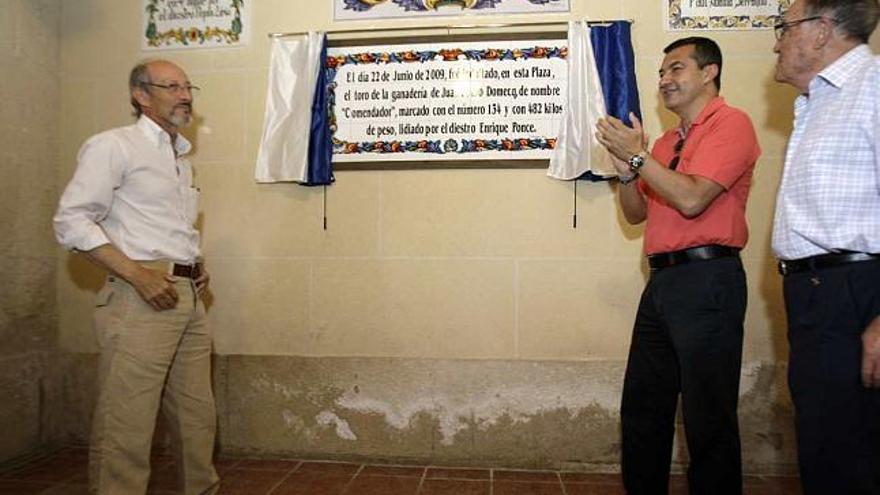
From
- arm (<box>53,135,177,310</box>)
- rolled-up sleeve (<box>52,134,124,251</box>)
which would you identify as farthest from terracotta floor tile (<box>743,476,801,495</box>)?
rolled-up sleeve (<box>52,134,124,251</box>)

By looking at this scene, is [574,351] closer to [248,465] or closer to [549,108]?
[549,108]

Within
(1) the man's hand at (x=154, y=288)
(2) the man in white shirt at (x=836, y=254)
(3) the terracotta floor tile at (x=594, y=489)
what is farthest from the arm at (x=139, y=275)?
(2) the man in white shirt at (x=836, y=254)

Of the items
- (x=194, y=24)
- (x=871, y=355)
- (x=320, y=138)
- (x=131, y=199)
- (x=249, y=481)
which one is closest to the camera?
(x=871, y=355)

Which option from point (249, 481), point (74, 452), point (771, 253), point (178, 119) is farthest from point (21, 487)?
point (771, 253)

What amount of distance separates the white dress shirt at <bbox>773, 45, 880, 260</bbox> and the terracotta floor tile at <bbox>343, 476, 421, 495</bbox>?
5.80 feet

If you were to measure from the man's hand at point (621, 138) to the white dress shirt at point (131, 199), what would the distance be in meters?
1.57

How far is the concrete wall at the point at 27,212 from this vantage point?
8.48 ft

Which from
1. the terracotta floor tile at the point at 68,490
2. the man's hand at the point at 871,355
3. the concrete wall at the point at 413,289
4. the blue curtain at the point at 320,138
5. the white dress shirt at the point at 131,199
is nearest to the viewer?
the man's hand at the point at 871,355

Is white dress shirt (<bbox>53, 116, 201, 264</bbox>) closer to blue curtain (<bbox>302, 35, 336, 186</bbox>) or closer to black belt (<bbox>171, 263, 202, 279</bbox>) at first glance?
black belt (<bbox>171, 263, 202, 279</bbox>)

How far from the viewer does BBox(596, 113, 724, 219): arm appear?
1.69m

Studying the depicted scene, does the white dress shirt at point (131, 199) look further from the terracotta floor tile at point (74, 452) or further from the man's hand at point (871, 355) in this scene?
the man's hand at point (871, 355)

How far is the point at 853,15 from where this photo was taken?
1.44m

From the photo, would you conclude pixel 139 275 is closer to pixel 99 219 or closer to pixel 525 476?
pixel 99 219

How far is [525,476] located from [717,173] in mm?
1616
